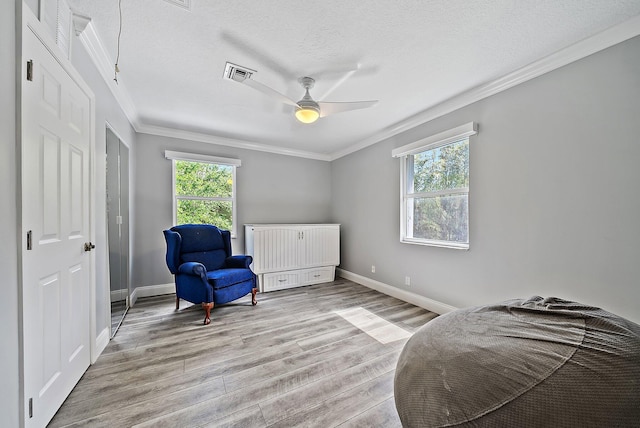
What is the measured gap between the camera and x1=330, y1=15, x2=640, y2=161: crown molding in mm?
1714

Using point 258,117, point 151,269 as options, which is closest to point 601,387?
point 258,117

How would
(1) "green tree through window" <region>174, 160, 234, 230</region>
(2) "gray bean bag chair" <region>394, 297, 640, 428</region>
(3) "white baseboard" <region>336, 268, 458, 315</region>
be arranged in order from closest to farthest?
(2) "gray bean bag chair" <region>394, 297, 640, 428</region>, (3) "white baseboard" <region>336, 268, 458, 315</region>, (1) "green tree through window" <region>174, 160, 234, 230</region>

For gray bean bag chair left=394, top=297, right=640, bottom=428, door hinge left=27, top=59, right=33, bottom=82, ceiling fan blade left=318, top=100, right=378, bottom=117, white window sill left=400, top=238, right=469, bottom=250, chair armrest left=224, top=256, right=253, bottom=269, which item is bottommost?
chair armrest left=224, top=256, right=253, bottom=269

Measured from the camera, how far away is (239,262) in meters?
3.36

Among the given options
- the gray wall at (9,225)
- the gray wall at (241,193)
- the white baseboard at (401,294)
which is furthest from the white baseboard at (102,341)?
the white baseboard at (401,294)

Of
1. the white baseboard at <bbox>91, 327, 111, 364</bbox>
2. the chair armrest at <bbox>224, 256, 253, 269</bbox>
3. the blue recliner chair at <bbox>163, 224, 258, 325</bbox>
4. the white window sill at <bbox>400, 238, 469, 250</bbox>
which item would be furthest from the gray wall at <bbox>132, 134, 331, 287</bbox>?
the white window sill at <bbox>400, 238, 469, 250</bbox>

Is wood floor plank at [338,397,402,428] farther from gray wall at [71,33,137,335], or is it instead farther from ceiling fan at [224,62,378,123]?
ceiling fan at [224,62,378,123]

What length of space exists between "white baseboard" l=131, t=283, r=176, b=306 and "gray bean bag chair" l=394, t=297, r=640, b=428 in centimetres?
Answer: 373

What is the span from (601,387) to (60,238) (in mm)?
2509

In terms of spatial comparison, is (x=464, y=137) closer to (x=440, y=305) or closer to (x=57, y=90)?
(x=440, y=305)

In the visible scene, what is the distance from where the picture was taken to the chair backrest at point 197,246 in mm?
3031

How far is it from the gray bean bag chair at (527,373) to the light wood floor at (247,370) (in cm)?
74

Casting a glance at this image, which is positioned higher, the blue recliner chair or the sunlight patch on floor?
the blue recliner chair

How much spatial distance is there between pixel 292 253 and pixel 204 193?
1733 millimetres
